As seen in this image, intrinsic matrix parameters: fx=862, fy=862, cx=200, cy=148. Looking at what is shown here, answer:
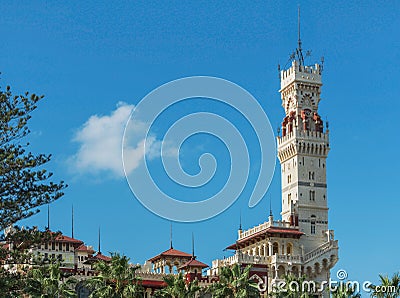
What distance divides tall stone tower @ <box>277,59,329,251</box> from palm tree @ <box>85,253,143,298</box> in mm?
36567

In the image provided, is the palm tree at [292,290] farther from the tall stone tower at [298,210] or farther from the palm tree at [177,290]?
the tall stone tower at [298,210]

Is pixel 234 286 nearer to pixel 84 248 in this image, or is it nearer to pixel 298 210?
pixel 298 210

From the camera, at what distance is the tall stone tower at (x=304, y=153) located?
376ft

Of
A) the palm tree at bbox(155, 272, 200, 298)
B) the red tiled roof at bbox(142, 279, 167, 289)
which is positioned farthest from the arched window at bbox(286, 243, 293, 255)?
the palm tree at bbox(155, 272, 200, 298)

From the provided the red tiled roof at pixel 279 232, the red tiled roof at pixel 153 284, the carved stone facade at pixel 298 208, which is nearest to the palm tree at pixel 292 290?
the carved stone facade at pixel 298 208

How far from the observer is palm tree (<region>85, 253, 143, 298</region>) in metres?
79.7

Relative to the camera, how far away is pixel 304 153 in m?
117

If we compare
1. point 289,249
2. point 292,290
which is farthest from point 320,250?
point 292,290

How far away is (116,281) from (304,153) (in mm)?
43112

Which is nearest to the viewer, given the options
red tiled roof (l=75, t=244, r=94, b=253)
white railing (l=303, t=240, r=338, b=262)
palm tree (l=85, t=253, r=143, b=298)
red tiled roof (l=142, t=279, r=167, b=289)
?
palm tree (l=85, t=253, r=143, b=298)

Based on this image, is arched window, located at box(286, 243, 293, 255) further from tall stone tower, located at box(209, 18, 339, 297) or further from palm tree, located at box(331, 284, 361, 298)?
palm tree, located at box(331, 284, 361, 298)

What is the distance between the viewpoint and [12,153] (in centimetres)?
5238

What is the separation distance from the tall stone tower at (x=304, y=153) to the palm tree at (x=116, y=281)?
36.6 m

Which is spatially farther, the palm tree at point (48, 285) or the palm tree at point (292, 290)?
the palm tree at point (292, 290)
